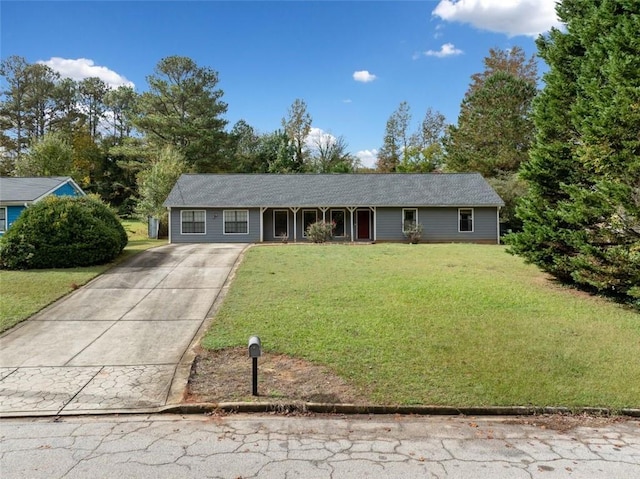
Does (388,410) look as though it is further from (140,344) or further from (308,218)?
(308,218)

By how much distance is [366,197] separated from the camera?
23.9 meters

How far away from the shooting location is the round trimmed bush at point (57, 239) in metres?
12.6

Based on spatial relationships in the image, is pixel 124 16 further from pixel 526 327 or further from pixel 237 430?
pixel 526 327

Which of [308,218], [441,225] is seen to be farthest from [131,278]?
[441,225]

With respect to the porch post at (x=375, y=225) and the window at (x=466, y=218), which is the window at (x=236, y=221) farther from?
the window at (x=466, y=218)

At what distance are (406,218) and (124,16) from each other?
16704 mm

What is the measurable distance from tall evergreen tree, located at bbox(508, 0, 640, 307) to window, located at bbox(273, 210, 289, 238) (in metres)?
14.6

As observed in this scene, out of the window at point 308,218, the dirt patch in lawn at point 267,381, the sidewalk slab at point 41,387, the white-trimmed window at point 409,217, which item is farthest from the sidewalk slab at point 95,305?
the white-trimmed window at point 409,217

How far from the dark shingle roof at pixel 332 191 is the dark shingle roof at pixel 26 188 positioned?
22.5 feet

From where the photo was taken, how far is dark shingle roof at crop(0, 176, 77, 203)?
70.2 ft

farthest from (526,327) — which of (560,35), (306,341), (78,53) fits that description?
(78,53)

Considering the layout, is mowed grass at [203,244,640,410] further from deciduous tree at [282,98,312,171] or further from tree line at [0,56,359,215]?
deciduous tree at [282,98,312,171]

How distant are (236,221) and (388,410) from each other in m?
19.5

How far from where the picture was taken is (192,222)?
75.0 ft
